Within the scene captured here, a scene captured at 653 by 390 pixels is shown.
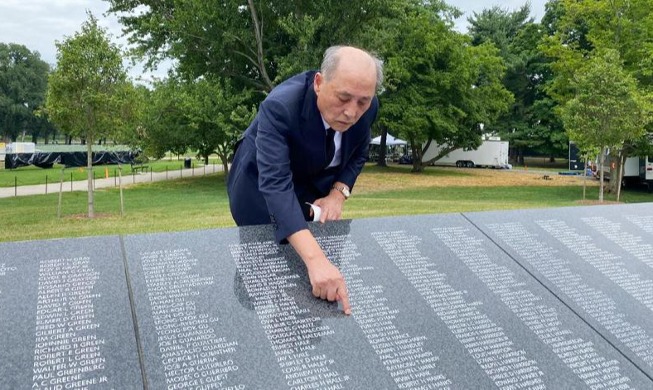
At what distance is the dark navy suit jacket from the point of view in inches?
107

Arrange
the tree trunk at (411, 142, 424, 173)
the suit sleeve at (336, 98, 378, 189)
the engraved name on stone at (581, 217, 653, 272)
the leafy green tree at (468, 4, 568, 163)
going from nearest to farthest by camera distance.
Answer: the suit sleeve at (336, 98, 378, 189) < the engraved name on stone at (581, 217, 653, 272) < the tree trunk at (411, 142, 424, 173) < the leafy green tree at (468, 4, 568, 163)

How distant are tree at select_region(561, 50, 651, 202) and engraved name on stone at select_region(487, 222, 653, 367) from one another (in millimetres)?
16194

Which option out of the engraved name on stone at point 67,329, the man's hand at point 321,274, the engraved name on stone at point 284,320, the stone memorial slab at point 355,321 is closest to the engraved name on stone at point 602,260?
the stone memorial slab at point 355,321

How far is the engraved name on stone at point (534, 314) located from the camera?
2.60 metres

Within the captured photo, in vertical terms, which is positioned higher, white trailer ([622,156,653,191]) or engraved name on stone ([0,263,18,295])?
engraved name on stone ([0,263,18,295])

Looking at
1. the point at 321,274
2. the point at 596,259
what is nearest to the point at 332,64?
the point at 321,274

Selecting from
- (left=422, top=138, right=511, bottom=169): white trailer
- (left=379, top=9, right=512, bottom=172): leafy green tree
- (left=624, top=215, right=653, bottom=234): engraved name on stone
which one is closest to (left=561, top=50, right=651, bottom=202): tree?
(left=379, top=9, right=512, bottom=172): leafy green tree

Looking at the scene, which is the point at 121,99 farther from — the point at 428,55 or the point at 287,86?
the point at 428,55

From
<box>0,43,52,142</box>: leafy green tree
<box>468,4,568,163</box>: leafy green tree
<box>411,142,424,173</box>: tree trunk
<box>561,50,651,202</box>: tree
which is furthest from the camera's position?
<box>0,43,52,142</box>: leafy green tree

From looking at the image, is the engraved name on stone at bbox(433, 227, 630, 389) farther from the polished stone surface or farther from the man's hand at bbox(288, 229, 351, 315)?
the man's hand at bbox(288, 229, 351, 315)

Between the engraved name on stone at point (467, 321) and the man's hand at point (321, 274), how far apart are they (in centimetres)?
52

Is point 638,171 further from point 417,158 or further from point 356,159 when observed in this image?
point 356,159

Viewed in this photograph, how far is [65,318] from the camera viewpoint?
2.34 m

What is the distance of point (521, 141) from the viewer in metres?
44.2
